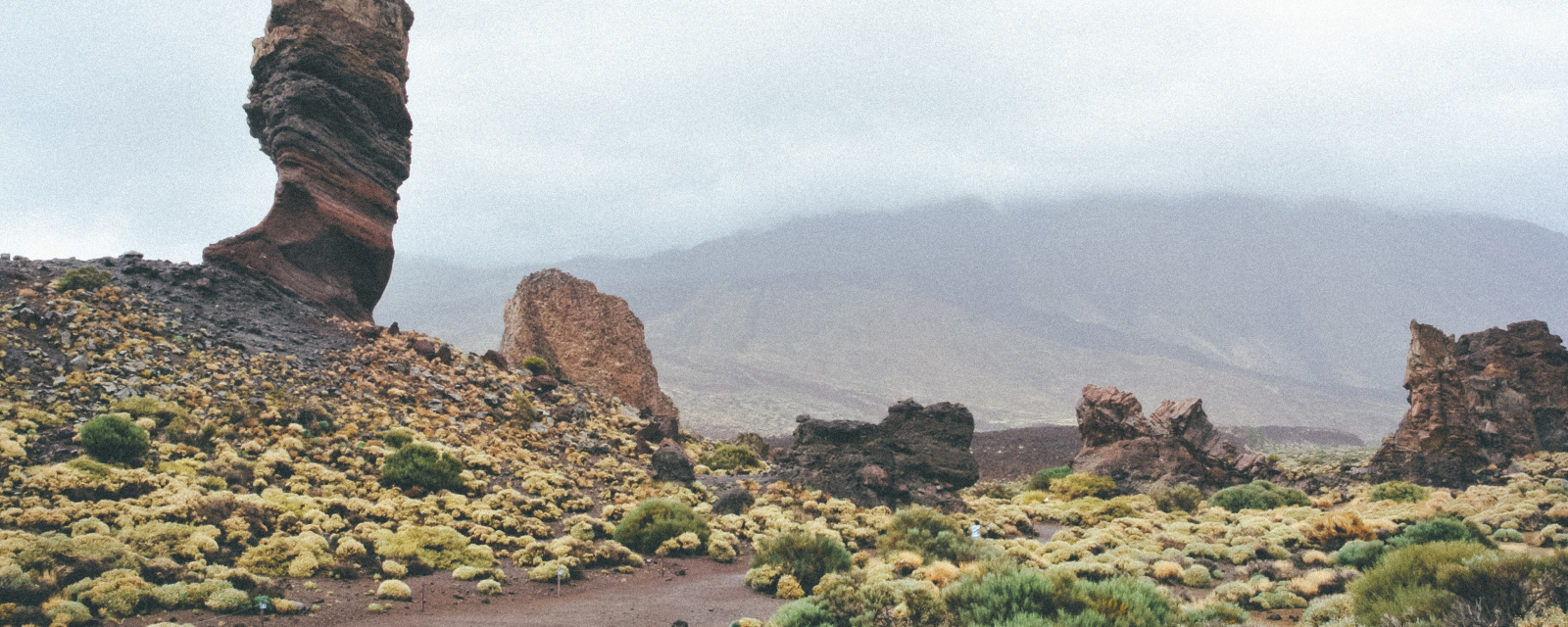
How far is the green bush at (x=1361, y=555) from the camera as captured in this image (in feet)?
45.4

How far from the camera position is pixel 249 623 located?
1024 cm

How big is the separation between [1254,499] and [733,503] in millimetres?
16654

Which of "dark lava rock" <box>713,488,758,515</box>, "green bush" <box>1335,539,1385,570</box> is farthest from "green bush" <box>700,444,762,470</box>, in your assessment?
"green bush" <box>1335,539,1385,570</box>

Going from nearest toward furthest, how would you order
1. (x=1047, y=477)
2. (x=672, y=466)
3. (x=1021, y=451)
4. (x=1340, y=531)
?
(x=1340, y=531), (x=672, y=466), (x=1047, y=477), (x=1021, y=451)

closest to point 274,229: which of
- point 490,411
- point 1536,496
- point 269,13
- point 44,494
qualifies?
point 269,13

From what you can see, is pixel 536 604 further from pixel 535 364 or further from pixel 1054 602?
pixel 535 364

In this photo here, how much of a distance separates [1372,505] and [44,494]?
29.0 m

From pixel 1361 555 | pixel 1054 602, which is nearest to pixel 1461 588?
pixel 1054 602

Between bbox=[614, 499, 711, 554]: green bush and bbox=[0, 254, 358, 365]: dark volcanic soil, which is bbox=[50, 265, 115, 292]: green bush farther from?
bbox=[614, 499, 711, 554]: green bush

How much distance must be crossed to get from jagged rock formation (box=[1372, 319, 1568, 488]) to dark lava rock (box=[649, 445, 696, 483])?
24.5 metres

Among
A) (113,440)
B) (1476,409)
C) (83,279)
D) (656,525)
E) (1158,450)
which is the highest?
(83,279)

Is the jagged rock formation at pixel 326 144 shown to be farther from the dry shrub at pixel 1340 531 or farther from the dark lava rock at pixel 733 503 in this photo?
the dry shrub at pixel 1340 531

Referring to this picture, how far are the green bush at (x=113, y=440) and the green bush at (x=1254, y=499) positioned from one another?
1099 inches

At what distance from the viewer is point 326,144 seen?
2503 cm
